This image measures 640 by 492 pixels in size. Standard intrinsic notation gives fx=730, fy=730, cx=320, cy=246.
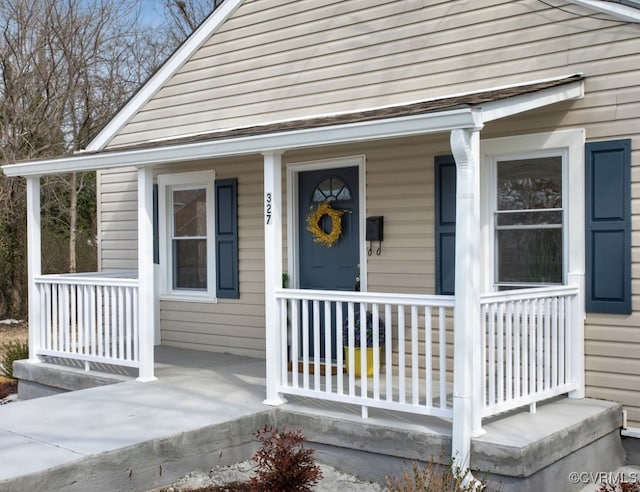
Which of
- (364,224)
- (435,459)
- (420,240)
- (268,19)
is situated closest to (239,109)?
(268,19)

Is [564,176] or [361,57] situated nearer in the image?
[564,176]

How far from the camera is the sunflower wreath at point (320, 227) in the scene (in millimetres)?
7309

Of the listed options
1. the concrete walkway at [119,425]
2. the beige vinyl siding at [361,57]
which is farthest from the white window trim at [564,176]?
the concrete walkway at [119,425]

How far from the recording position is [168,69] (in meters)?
8.91

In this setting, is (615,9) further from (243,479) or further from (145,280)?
(145,280)

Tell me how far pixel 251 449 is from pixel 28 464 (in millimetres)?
1733

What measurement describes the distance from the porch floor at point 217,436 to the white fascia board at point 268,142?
6.62ft

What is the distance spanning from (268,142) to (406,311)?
2.21 metres

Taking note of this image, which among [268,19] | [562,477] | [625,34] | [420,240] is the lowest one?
[562,477]

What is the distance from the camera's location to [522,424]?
4.92 meters

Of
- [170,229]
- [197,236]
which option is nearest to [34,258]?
[170,229]

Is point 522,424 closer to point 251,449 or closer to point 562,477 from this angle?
point 562,477

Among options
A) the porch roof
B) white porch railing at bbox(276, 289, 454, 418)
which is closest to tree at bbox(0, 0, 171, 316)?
the porch roof

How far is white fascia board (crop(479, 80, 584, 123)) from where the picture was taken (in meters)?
4.78
